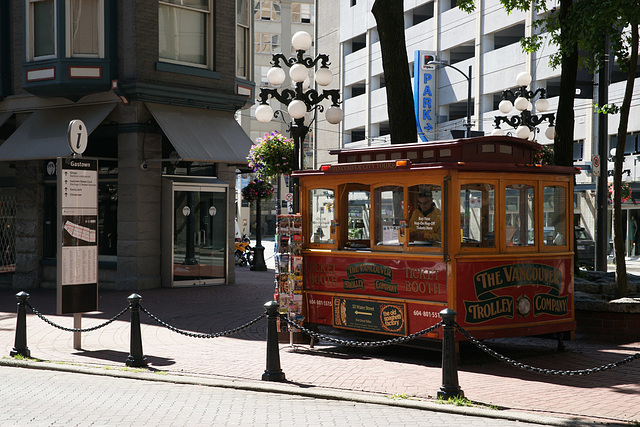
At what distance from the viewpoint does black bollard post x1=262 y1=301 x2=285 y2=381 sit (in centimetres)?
880

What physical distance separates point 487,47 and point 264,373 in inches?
1395

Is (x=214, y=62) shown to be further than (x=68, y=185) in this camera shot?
Yes

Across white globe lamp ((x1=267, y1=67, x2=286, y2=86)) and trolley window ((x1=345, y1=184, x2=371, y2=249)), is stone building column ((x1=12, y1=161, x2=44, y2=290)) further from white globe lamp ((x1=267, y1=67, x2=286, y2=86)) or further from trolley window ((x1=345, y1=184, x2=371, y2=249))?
trolley window ((x1=345, y1=184, x2=371, y2=249))

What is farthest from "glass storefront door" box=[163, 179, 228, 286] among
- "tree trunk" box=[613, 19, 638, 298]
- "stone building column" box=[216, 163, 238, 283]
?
"tree trunk" box=[613, 19, 638, 298]

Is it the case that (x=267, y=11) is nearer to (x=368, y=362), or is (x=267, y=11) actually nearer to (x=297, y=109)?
(x=297, y=109)

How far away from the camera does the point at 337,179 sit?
1102cm

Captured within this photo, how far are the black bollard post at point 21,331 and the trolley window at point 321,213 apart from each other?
400cm

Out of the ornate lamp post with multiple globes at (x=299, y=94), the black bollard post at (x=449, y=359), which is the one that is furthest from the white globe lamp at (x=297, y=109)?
the black bollard post at (x=449, y=359)

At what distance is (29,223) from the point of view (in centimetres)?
2016

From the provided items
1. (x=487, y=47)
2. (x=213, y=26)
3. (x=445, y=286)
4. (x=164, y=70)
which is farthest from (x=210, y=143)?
(x=487, y=47)

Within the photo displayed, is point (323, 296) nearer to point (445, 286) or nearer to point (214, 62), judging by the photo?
point (445, 286)

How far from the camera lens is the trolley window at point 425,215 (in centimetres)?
982

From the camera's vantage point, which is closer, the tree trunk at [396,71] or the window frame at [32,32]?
the tree trunk at [396,71]

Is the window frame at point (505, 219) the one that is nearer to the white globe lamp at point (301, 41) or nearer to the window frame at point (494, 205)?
the window frame at point (494, 205)
